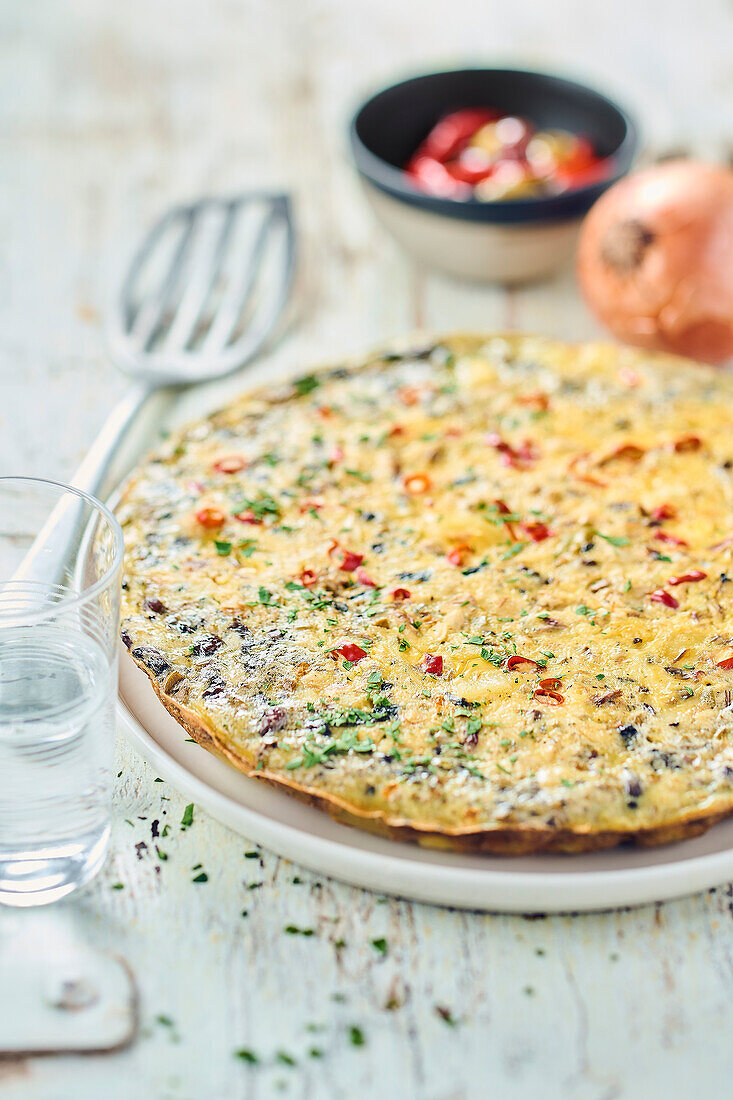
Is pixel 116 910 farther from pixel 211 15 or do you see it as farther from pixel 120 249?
pixel 211 15

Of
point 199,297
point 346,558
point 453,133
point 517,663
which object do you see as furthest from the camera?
point 453,133

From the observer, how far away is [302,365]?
3.71m

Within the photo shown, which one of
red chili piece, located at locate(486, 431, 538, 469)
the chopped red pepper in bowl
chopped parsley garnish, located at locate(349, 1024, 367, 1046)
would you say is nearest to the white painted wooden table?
chopped parsley garnish, located at locate(349, 1024, 367, 1046)

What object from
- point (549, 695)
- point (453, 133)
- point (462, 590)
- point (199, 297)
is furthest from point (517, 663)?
point (453, 133)

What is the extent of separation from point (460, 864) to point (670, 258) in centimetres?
205

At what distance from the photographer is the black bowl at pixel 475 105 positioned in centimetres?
396

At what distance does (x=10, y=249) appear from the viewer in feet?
13.8

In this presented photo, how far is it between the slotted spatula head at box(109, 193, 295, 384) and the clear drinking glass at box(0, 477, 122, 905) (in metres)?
1.36

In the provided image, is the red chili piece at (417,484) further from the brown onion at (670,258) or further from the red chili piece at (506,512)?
the brown onion at (670,258)

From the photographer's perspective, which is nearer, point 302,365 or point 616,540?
point 616,540

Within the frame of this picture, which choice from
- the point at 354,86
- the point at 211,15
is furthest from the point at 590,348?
the point at 211,15

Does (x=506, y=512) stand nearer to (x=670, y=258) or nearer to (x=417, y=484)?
(x=417, y=484)

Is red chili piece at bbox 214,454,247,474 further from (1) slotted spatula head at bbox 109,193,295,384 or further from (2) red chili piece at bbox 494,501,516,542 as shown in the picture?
(1) slotted spatula head at bbox 109,193,295,384

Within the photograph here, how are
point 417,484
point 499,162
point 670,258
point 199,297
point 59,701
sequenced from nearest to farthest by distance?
point 59,701, point 417,484, point 670,258, point 199,297, point 499,162
